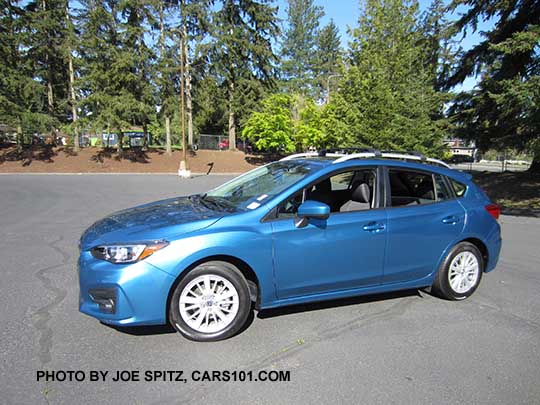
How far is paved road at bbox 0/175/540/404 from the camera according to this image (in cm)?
266

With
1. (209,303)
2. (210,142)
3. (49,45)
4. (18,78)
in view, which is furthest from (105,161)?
(209,303)

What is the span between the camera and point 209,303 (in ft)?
10.8

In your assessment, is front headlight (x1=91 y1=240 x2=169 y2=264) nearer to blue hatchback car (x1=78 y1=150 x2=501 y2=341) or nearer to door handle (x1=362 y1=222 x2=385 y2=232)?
blue hatchback car (x1=78 y1=150 x2=501 y2=341)

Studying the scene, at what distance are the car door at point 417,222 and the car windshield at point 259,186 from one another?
1053 millimetres

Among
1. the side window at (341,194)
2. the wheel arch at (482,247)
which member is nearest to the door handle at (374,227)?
the side window at (341,194)

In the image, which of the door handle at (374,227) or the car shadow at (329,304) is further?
the car shadow at (329,304)

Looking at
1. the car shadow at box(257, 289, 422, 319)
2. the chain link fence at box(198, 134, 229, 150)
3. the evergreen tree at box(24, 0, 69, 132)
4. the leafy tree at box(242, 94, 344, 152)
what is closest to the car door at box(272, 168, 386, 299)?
the car shadow at box(257, 289, 422, 319)

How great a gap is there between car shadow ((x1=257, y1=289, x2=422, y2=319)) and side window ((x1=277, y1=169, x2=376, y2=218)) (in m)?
1.05

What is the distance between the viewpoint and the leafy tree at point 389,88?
16.2 meters

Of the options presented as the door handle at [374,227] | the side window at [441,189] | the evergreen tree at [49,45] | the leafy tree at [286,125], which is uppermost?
the evergreen tree at [49,45]

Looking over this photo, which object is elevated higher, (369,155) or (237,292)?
(369,155)

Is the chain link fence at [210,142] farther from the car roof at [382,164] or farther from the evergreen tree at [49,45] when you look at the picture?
the car roof at [382,164]

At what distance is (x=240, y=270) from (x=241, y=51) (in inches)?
1449

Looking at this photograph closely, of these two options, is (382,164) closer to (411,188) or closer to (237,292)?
(411,188)
